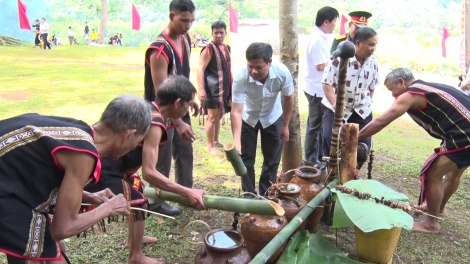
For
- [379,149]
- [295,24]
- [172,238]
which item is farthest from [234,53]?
[172,238]

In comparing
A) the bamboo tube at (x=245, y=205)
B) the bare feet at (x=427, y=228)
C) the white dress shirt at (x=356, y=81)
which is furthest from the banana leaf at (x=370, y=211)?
the white dress shirt at (x=356, y=81)

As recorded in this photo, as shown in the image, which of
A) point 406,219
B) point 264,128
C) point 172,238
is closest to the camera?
point 406,219

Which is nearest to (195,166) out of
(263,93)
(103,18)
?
(263,93)

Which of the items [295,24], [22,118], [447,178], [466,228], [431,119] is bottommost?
[466,228]

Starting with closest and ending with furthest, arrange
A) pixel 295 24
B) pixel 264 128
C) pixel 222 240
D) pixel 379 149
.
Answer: pixel 222 240 < pixel 264 128 < pixel 295 24 < pixel 379 149

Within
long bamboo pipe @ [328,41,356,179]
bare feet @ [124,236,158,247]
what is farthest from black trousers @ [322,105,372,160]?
bare feet @ [124,236,158,247]

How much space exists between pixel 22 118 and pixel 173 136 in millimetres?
1909

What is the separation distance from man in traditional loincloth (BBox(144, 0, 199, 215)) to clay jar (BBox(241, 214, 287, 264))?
3.23ft

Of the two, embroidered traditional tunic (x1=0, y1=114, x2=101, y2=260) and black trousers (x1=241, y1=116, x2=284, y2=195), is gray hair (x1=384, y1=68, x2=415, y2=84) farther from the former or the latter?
embroidered traditional tunic (x1=0, y1=114, x2=101, y2=260)

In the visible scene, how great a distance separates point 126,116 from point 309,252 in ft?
5.22

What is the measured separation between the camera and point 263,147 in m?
4.03

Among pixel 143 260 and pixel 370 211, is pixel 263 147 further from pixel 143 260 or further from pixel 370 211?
pixel 143 260

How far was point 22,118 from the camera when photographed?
1.81m

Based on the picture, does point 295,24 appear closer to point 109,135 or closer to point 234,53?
point 109,135
